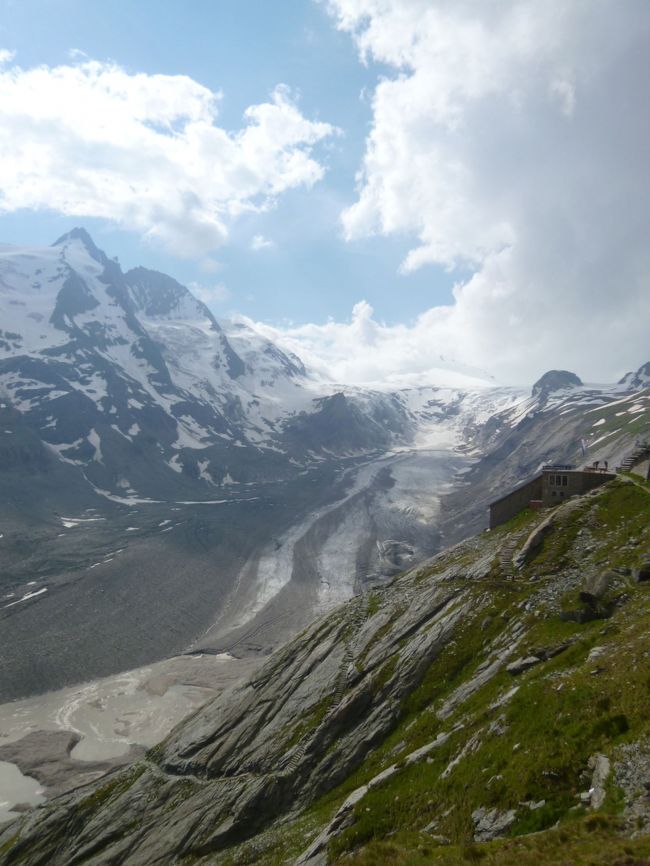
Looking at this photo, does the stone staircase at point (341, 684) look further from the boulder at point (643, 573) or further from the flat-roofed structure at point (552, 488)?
the boulder at point (643, 573)

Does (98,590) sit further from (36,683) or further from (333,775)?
(333,775)

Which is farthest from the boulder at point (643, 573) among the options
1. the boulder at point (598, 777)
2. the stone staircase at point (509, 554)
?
the boulder at point (598, 777)

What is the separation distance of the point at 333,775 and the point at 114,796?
29928mm

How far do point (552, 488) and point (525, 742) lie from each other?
39.0 metres

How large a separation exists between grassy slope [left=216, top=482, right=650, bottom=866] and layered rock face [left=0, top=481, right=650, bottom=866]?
10 cm

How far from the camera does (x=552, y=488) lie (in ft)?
187

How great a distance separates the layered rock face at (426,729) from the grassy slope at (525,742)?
0.32ft

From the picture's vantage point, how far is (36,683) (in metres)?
103

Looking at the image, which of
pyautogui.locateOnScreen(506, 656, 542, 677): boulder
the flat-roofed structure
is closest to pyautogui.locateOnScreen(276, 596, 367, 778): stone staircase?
pyautogui.locateOnScreen(506, 656, 542, 677): boulder

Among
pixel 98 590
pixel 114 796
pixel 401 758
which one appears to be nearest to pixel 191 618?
pixel 98 590

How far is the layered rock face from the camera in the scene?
2023 cm

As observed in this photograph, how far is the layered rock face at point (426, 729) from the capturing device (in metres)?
20.2

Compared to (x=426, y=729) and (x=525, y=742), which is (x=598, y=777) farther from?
(x=426, y=729)

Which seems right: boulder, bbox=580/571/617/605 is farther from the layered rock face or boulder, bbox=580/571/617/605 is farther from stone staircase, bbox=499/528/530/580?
Answer: stone staircase, bbox=499/528/530/580
